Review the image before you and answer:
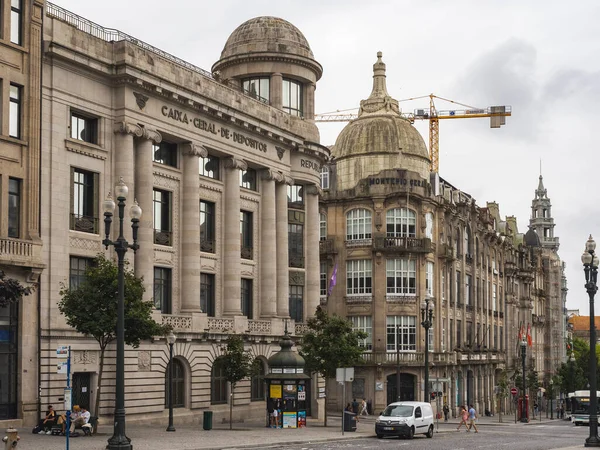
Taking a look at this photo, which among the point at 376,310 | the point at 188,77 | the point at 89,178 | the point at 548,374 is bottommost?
the point at 548,374

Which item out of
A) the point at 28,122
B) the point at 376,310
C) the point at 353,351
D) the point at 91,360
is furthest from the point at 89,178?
the point at 376,310

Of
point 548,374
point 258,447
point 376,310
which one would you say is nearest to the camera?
point 258,447

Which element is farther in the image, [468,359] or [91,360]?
[468,359]

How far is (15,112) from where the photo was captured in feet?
Answer: 141

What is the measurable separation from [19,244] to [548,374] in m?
112

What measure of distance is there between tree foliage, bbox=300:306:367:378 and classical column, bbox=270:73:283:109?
54.9 feet

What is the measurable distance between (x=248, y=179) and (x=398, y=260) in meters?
24.0

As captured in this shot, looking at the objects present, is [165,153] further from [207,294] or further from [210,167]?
[207,294]

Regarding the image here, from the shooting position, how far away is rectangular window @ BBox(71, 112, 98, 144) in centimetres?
4725

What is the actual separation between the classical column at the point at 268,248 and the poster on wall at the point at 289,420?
12659mm

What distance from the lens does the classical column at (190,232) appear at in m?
53.9

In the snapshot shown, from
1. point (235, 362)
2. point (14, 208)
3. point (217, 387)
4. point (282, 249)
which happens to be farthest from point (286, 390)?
point (282, 249)

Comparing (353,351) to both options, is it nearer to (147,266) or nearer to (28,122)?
(147,266)

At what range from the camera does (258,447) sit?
3719 centimetres
